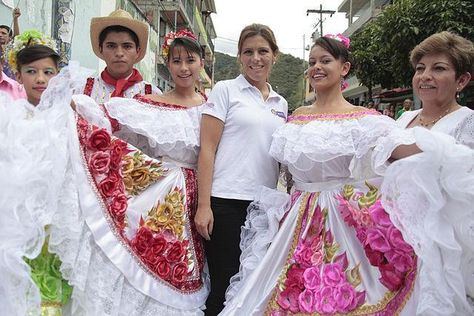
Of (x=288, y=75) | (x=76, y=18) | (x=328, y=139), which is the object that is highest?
(x=288, y=75)

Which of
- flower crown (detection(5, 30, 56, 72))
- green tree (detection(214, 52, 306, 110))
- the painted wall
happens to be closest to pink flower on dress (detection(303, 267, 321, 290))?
flower crown (detection(5, 30, 56, 72))

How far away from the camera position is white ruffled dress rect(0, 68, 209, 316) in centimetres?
186

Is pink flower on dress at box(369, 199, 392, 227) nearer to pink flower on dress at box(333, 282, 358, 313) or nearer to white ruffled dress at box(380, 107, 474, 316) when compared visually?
white ruffled dress at box(380, 107, 474, 316)

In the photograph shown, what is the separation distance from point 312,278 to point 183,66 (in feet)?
4.33

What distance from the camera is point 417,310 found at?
1.83 meters

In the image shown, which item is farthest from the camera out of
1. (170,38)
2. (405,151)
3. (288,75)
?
(288,75)

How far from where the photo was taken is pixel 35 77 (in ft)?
8.77

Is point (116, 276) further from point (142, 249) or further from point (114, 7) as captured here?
point (114, 7)

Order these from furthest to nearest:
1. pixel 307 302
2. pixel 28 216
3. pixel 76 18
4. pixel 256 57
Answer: pixel 76 18
pixel 256 57
pixel 307 302
pixel 28 216

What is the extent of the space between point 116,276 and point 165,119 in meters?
0.84

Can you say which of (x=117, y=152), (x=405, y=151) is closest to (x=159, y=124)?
(x=117, y=152)

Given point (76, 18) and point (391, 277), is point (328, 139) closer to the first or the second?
point (391, 277)

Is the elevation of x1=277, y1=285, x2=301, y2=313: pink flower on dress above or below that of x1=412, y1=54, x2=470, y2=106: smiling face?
below

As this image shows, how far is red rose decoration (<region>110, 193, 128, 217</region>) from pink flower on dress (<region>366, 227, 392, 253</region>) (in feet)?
3.66
